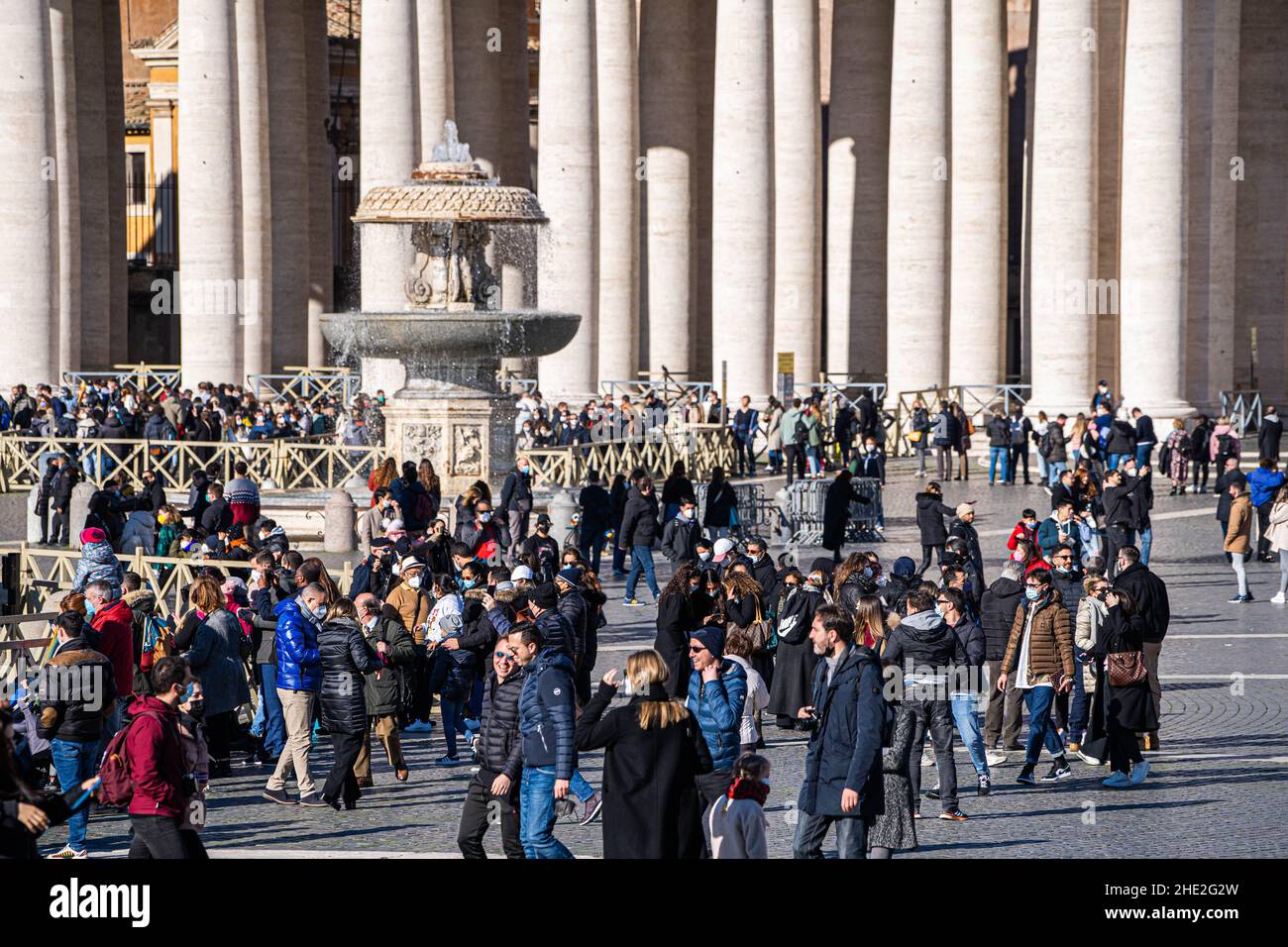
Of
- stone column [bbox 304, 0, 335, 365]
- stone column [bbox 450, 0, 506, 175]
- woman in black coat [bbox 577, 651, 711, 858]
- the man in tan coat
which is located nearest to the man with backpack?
woman in black coat [bbox 577, 651, 711, 858]

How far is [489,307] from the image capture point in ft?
119

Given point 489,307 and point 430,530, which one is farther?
point 489,307

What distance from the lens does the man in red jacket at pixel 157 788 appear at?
469 inches

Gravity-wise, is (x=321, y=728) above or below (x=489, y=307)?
below

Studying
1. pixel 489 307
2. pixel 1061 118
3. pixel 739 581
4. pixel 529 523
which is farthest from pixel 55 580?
pixel 1061 118

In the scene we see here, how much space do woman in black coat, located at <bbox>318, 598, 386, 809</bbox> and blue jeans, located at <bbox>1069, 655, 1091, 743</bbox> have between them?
5.74 meters

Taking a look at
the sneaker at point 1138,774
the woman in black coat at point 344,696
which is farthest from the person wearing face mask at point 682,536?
the woman in black coat at point 344,696

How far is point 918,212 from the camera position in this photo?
4831 centimetres

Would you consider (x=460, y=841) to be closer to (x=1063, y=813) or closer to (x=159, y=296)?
(x=1063, y=813)

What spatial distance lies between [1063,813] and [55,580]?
10.9 m

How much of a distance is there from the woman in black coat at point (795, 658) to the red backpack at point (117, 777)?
7225 mm

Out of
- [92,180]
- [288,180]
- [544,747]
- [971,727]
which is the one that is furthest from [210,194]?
[544,747]

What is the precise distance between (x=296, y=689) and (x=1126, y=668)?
20.0 ft

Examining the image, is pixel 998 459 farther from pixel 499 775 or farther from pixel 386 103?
pixel 499 775
